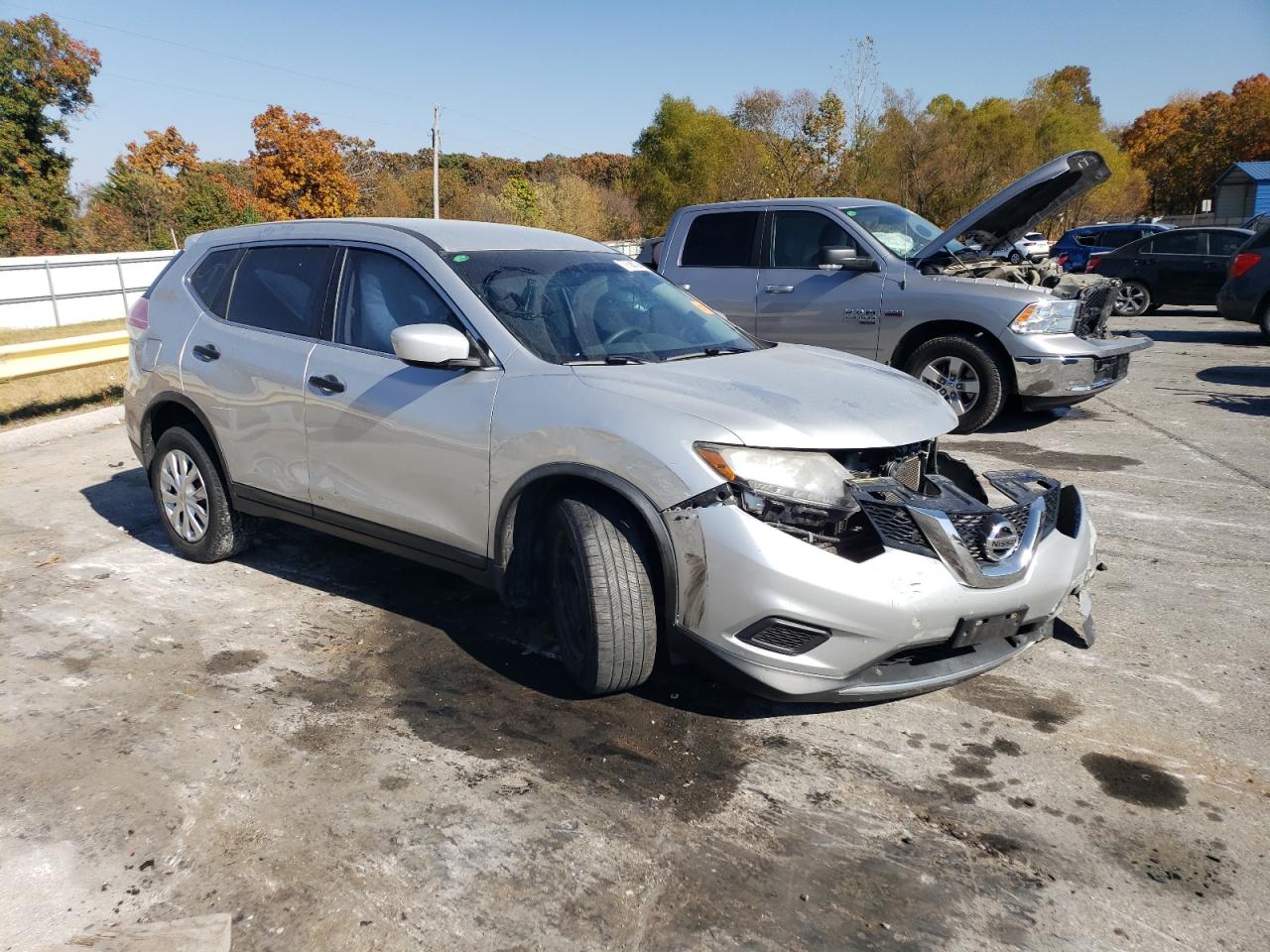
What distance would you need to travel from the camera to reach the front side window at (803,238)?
8.59m

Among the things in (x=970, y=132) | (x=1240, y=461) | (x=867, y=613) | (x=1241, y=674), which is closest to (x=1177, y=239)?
(x=1240, y=461)

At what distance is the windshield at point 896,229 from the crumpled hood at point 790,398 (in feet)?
15.6

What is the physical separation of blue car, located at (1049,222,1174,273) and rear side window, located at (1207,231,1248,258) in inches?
202

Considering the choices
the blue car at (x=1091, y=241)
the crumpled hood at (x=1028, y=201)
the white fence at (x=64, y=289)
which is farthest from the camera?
the blue car at (x=1091, y=241)

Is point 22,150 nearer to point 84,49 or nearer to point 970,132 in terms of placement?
point 84,49

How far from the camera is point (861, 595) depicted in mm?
3062

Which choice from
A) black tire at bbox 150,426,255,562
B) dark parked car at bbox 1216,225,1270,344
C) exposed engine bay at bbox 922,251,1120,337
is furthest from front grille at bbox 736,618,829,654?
dark parked car at bbox 1216,225,1270,344

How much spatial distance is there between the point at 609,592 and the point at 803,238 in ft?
20.2

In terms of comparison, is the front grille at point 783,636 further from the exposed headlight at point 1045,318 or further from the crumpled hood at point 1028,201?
the exposed headlight at point 1045,318

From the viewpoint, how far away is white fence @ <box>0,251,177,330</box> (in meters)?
21.8

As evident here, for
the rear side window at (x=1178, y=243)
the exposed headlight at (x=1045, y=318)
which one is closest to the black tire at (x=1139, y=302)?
the rear side window at (x=1178, y=243)

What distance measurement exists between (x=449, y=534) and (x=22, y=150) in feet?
134

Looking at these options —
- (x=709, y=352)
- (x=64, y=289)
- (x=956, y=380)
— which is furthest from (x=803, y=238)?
(x=64, y=289)

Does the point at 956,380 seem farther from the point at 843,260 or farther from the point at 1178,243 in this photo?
the point at 1178,243
